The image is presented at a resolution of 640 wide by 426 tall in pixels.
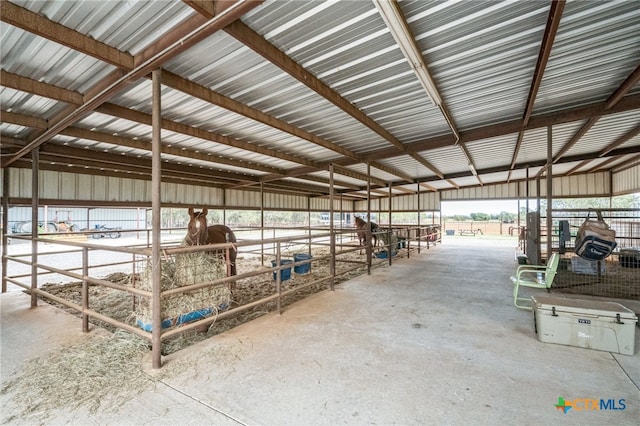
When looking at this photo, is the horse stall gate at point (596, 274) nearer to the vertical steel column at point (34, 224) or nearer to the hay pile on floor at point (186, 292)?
the hay pile on floor at point (186, 292)

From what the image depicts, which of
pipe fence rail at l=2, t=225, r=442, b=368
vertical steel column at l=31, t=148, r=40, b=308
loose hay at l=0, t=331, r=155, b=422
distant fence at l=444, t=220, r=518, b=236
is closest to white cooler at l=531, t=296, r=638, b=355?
pipe fence rail at l=2, t=225, r=442, b=368

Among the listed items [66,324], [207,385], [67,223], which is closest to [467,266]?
[207,385]

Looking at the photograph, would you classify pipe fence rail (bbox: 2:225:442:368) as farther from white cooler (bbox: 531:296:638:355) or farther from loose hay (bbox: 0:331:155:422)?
white cooler (bbox: 531:296:638:355)

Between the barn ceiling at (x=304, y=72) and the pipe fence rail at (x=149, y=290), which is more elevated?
the barn ceiling at (x=304, y=72)

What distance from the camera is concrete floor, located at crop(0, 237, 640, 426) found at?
1.63 metres

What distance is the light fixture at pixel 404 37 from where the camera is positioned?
6.32 ft

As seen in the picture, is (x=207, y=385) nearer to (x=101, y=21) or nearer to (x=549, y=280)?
(x=101, y=21)

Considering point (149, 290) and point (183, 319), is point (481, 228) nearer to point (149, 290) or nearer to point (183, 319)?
point (183, 319)

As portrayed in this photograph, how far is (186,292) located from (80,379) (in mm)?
1009

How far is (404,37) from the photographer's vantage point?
7.34 feet

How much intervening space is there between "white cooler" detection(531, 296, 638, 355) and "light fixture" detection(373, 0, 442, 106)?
8.49 ft

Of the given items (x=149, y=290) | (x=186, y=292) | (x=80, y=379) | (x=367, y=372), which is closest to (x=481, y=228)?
(x=367, y=372)

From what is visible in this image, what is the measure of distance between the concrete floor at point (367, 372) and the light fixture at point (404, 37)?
8.91 ft

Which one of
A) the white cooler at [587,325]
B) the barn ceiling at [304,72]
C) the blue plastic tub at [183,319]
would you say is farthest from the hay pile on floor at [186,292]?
the white cooler at [587,325]
